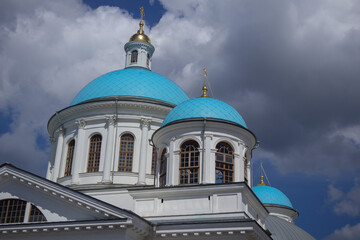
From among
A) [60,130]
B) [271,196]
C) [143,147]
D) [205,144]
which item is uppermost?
[271,196]

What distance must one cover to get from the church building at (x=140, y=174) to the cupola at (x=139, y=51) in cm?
172

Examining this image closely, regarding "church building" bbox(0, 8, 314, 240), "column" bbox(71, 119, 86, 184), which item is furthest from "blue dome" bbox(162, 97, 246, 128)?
"column" bbox(71, 119, 86, 184)

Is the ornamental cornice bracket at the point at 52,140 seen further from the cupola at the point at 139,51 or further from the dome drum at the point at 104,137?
the cupola at the point at 139,51

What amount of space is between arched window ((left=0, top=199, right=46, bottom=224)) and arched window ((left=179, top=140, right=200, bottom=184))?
245 inches

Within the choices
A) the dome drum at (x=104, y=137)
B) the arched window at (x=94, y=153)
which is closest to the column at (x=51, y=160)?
the dome drum at (x=104, y=137)

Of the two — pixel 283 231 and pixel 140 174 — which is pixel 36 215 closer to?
pixel 140 174

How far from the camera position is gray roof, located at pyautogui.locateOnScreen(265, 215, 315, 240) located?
29.9 meters

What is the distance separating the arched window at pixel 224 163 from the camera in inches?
869

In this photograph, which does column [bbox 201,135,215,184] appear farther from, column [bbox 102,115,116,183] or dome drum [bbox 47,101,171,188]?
column [bbox 102,115,116,183]

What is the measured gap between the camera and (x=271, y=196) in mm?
40875

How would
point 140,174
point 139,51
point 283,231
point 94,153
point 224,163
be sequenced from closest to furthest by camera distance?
point 224,163 → point 140,174 → point 94,153 → point 283,231 → point 139,51

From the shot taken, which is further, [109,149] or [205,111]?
[109,149]

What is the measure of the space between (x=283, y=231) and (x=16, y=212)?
16.9 m

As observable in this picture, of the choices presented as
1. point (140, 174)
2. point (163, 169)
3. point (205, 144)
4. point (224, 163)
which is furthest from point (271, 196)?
point (205, 144)
